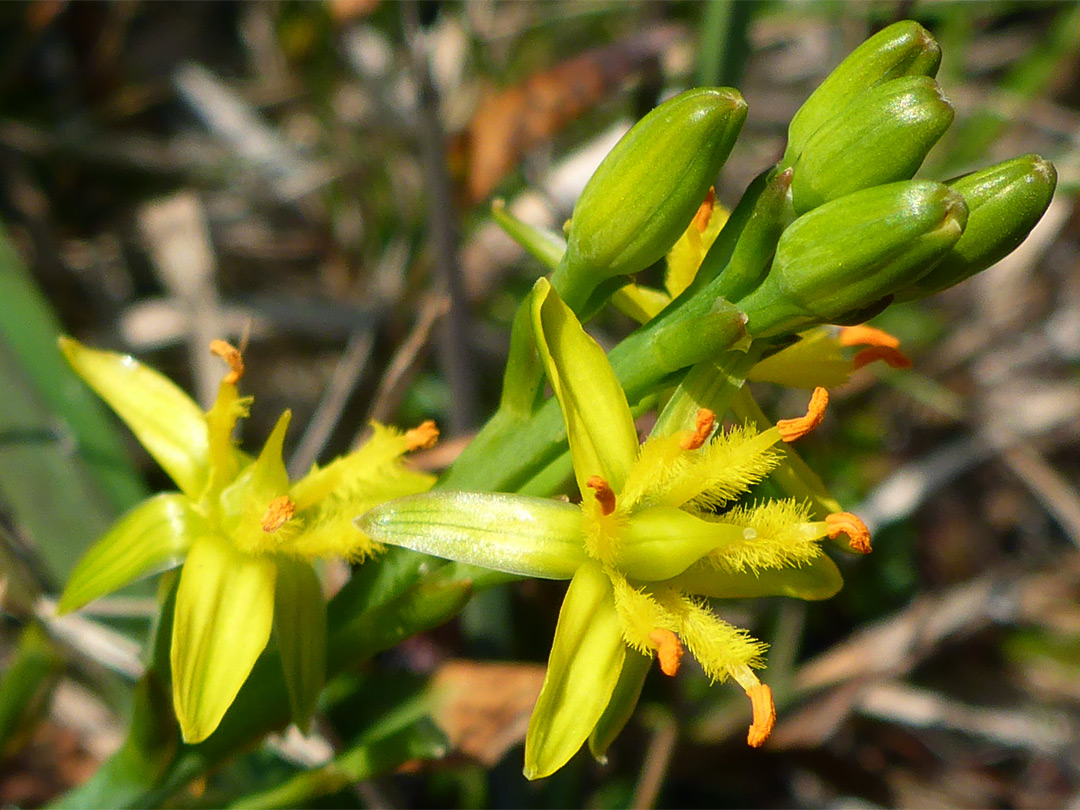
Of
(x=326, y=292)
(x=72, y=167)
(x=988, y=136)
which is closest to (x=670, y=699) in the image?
(x=326, y=292)

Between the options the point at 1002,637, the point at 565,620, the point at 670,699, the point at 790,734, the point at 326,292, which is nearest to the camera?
the point at 565,620

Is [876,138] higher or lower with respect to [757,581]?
higher

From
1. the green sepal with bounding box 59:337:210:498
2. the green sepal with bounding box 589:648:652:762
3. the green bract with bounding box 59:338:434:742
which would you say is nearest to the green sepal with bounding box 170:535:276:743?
the green bract with bounding box 59:338:434:742

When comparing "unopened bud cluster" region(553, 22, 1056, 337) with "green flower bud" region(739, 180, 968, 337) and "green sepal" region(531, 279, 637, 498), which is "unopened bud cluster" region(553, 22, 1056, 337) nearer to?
"green flower bud" region(739, 180, 968, 337)

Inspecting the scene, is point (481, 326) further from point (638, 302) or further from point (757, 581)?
point (757, 581)

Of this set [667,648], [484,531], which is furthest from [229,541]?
[667,648]

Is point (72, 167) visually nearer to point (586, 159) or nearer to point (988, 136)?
point (586, 159)

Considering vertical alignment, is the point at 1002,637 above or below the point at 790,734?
below

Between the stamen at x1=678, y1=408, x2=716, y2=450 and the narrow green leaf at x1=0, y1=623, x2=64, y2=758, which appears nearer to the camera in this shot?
the stamen at x1=678, y1=408, x2=716, y2=450
